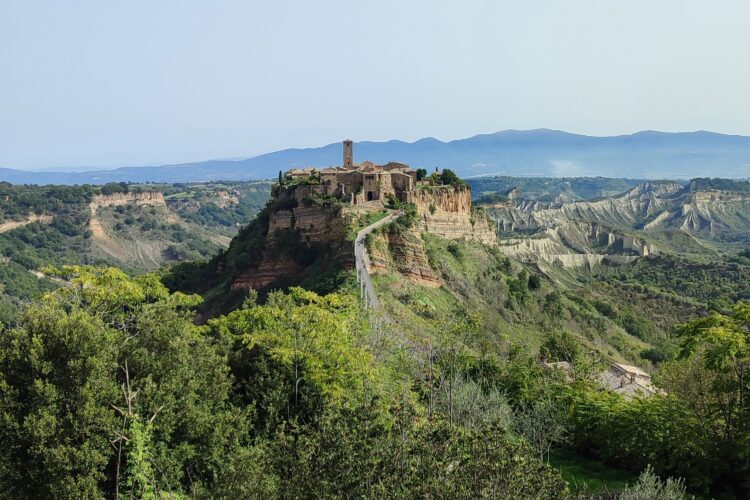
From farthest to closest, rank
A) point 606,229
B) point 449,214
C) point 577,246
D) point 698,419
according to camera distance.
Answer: point 606,229, point 577,246, point 449,214, point 698,419

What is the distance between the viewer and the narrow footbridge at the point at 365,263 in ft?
127

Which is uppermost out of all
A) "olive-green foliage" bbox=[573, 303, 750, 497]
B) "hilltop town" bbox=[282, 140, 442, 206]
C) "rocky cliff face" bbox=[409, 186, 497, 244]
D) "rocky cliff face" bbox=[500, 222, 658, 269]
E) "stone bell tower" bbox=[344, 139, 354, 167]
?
"stone bell tower" bbox=[344, 139, 354, 167]

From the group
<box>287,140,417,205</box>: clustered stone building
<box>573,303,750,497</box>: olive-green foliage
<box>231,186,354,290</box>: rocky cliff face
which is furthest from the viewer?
<box>287,140,417,205</box>: clustered stone building

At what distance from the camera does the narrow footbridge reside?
38625 mm

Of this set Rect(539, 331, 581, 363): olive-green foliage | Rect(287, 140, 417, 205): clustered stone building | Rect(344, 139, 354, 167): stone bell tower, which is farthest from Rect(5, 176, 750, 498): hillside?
Rect(344, 139, 354, 167): stone bell tower

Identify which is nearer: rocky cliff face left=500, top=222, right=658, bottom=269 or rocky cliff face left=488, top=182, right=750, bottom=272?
rocky cliff face left=500, top=222, right=658, bottom=269

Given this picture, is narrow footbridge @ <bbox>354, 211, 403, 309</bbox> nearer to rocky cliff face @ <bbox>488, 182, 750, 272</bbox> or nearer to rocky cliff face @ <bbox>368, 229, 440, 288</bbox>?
rocky cliff face @ <bbox>368, 229, 440, 288</bbox>

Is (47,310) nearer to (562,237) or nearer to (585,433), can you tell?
(585,433)

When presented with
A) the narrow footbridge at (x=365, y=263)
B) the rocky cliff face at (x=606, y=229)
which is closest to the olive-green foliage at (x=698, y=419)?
the narrow footbridge at (x=365, y=263)

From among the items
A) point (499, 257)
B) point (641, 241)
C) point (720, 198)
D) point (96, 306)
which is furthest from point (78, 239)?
point (720, 198)

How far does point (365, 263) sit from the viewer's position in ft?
149

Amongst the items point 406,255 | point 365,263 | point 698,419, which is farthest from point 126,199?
point 698,419

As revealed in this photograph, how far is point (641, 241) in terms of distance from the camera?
130m

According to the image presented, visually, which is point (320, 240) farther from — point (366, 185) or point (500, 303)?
point (500, 303)
